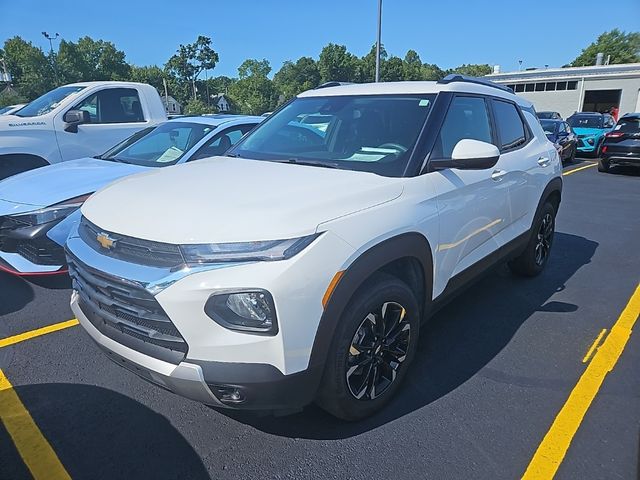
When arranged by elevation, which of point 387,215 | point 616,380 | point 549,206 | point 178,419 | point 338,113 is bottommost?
point 616,380

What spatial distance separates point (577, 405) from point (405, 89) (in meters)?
2.33

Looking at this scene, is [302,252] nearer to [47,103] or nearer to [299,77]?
[47,103]

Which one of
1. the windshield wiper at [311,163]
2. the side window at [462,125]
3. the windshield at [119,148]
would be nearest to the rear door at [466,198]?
the side window at [462,125]

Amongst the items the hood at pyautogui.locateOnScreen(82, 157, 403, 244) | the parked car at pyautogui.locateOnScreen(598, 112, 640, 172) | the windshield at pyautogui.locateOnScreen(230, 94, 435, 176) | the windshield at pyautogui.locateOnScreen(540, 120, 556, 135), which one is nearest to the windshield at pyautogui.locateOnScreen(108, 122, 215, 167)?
the windshield at pyautogui.locateOnScreen(230, 94, 435, 176)

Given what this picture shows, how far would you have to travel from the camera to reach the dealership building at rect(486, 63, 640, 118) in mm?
31031

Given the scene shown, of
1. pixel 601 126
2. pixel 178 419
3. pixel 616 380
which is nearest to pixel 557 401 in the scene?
pixel 616 380

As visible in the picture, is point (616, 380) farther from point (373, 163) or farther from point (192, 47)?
point (192, 47)

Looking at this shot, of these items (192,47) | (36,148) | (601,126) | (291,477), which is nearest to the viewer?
(291,477)

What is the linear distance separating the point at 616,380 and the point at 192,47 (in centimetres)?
12516

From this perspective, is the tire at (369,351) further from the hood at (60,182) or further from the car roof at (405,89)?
the hood at (60,182)

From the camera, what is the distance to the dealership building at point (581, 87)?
102ft

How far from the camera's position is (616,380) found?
288cm

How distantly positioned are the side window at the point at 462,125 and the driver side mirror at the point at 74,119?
5.49 metres

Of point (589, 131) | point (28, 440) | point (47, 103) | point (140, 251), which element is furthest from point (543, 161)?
point (589, 131)
